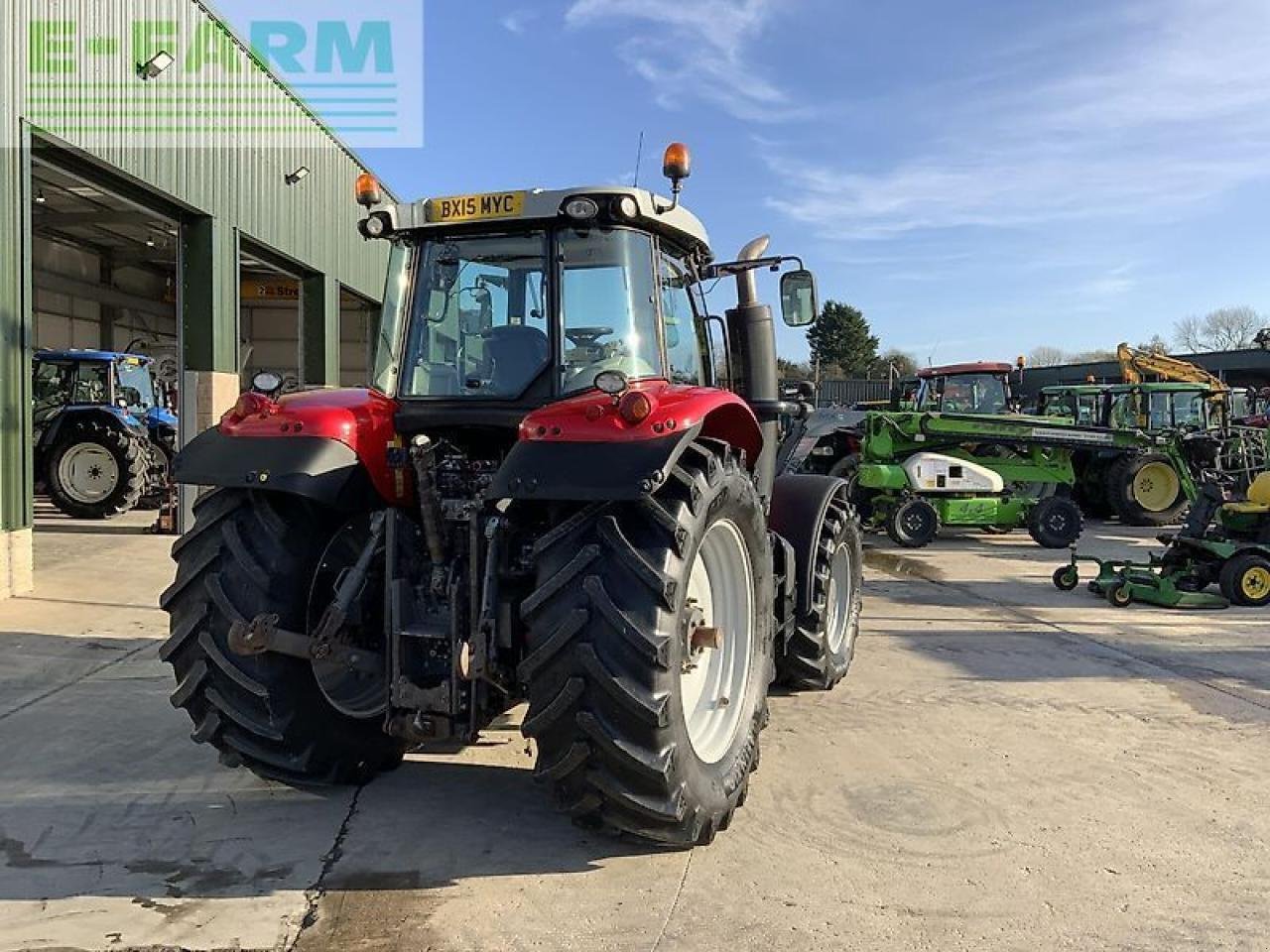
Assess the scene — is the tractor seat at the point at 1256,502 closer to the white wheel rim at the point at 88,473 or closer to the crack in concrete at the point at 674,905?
the crack in concrete at the point at 674,905

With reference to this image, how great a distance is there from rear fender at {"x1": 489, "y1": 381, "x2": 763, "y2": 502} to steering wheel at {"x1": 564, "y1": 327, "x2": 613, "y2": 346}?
1.58ft

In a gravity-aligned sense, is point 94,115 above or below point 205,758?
above

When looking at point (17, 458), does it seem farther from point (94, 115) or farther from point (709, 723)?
point (709, 723)

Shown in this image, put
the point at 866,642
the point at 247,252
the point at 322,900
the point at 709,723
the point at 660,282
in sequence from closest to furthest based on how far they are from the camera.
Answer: the point at 322,900
the point at 709,723
the point at 660,282
the point at 866,642
the point at 247,252

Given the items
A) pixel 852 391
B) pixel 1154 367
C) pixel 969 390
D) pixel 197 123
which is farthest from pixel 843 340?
pixel 197 123

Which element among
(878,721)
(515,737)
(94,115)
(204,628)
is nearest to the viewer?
(204,628)

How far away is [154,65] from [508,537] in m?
9.23

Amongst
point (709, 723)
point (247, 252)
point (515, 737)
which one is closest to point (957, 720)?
point (709, 723)

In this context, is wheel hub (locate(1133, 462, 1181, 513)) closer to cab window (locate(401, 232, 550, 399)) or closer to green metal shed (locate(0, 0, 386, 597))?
green metal shed (locate(0, 0, 386, 597))

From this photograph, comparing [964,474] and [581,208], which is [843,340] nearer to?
[964,474]

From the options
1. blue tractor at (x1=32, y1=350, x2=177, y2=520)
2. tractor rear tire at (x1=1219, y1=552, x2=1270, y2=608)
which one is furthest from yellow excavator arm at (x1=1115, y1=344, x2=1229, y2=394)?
blue tractor at (x1=32, y1=350, x2=177, y2=520)

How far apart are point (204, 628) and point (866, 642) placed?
15.6 ft

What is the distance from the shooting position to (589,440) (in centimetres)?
335

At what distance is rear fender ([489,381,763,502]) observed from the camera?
10.5 ft
